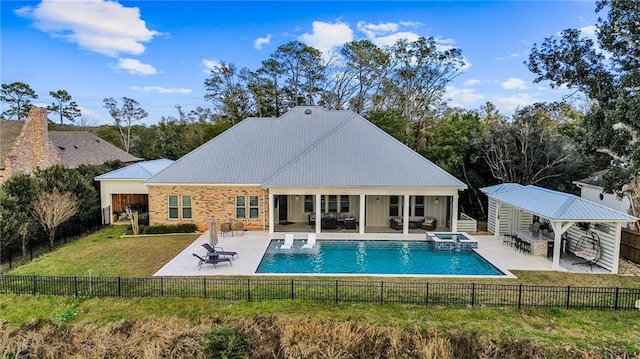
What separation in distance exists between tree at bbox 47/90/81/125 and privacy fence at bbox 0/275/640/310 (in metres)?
60.9

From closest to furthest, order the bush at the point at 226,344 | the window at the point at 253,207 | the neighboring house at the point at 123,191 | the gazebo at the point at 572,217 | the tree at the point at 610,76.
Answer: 1. the bush at the point at 226,344
2. the gazebo at the point at 572,217
3. the tree at the point at 610,76
4. the window at the point at 253,207
5. the neighboring house at the point at 123,191

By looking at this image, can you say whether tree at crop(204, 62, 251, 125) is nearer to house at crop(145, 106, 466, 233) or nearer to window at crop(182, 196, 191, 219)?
house at crop(145, 106, 466, 233)

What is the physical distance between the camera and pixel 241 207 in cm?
2225

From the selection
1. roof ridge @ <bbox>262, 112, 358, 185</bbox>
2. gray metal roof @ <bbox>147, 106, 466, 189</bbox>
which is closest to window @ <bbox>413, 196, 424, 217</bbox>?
gray metal roof @ <bbox>147, 106, 466, 189</bbox>

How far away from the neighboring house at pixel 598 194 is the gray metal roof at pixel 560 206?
479 centimetres

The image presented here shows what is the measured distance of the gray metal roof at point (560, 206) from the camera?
1484cm

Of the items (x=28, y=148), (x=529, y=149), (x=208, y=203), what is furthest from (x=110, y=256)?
(x=529, y=149)

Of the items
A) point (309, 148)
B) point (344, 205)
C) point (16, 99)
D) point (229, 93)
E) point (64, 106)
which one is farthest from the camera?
point (64, 106)

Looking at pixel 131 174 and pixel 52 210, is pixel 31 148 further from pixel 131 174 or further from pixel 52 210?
pixel 52 210

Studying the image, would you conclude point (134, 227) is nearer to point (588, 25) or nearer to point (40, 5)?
point (40, 5)

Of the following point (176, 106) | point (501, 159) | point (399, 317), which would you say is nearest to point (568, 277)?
point (399, 317)

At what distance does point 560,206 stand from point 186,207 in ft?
63.3

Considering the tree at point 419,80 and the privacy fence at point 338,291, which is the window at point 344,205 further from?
the tree at point 419,80

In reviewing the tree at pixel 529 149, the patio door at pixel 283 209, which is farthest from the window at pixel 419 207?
the patio door at pixel 283 209
